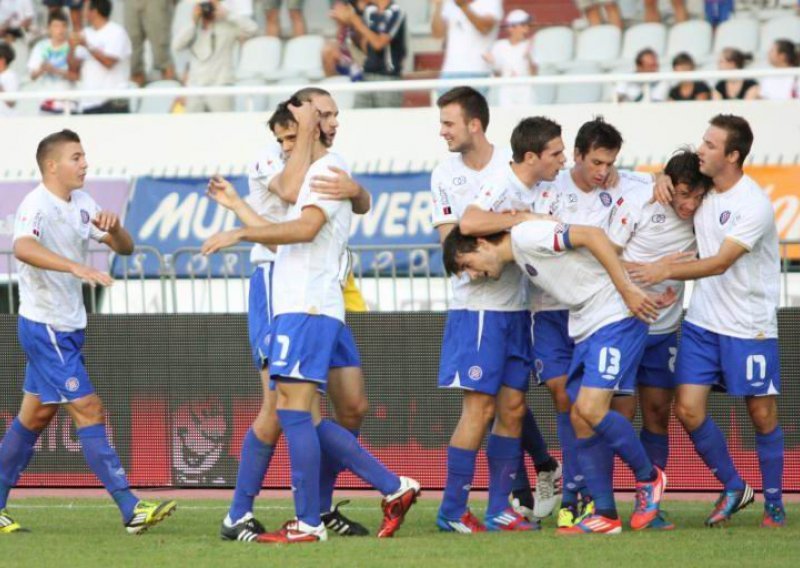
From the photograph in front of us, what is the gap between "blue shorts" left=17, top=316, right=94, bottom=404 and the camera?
9078mm

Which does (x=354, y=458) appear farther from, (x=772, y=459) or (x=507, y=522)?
(x=772, y=459)

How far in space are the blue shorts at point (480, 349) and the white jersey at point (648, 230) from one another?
0.71 meters

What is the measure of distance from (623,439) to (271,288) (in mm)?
2001

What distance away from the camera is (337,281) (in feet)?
27.8

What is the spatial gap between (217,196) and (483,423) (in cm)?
189

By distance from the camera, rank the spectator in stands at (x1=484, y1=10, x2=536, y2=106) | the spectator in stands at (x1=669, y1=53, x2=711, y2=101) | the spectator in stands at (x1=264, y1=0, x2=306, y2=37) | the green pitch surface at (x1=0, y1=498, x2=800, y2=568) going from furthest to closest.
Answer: the spectator in stands at (x1=264, y1=0, x2=306, y2=37)
the spectator in stands at (x1=484, y1=10, x2=536, y2=106)
the spectator in stands at (x1=669, y1=53, x2=711, y2=101)
the green pitch surface at (x1=0, y1=498, x2=800, y2=568)

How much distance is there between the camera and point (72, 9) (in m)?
18.4

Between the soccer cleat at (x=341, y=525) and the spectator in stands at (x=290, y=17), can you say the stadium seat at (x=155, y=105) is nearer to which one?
the spectator in stands at (x=290, y=17)

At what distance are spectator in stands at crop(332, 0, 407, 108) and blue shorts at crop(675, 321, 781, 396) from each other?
7866 mm

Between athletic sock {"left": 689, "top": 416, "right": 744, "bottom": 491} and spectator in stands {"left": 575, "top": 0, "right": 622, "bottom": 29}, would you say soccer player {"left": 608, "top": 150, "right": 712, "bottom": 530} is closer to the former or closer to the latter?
athletic sock {"left": 689, "top": 416, "right": 744, "bottom": 491}

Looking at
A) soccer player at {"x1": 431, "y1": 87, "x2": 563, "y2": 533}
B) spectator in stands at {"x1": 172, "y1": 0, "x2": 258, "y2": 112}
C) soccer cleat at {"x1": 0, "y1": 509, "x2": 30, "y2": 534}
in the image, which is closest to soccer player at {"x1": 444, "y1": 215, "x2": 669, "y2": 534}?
soccer player at {"x1": 431, "y1": 87, "x2": 563, "y2": 533}

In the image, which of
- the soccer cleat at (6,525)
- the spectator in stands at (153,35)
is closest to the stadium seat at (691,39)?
the spectator in stands at (153,35)

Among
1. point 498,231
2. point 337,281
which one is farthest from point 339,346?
point 498,231

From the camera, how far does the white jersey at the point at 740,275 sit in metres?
8.83
